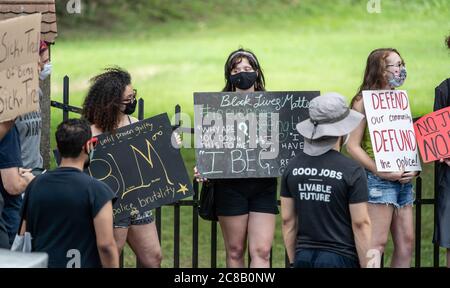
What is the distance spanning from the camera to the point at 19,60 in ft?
24.9

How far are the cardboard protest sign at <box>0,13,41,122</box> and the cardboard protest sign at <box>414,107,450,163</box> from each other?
107 inches

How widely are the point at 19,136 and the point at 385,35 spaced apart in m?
23.6

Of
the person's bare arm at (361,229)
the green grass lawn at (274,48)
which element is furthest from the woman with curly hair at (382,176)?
the green grass lawn at (274,48)

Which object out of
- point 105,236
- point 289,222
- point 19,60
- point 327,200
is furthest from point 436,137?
point 19,60

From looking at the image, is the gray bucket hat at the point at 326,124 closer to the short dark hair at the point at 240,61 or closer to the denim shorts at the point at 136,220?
the short dark hair at the point at 240,61

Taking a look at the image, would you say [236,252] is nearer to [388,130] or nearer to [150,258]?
[150,258]

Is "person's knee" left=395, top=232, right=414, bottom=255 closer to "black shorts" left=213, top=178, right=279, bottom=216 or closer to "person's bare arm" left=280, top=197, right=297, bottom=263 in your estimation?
"black shorts" left=213, top=178, right=279, bottom=216

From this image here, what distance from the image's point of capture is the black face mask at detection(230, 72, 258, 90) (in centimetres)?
843

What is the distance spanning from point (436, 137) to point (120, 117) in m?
2.19

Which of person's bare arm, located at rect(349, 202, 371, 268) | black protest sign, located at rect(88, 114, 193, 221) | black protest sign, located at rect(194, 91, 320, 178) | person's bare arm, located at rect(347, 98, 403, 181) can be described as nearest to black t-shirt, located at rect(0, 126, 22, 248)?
black protest sign, located at rect(88, 114, 193, 221)

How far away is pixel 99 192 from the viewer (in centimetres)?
671

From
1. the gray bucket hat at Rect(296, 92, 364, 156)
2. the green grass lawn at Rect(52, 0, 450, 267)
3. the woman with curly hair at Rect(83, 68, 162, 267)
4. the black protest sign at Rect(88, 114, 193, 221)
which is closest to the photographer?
the gray bucket hat at Rect(296, 92, 364, 156)
